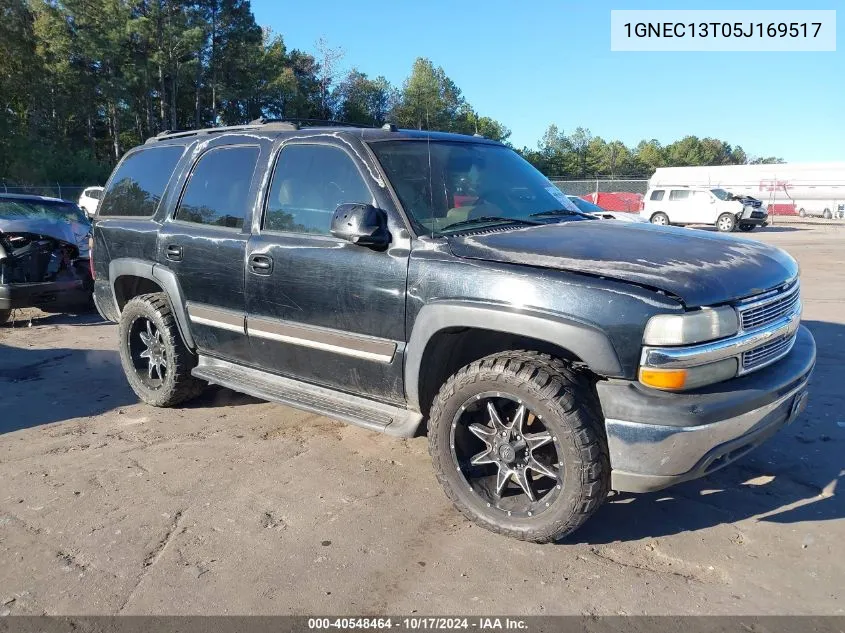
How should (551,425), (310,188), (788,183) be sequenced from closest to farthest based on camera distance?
(551,425) < (310,188) < (788,183)

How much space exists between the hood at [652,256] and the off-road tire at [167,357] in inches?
95.6

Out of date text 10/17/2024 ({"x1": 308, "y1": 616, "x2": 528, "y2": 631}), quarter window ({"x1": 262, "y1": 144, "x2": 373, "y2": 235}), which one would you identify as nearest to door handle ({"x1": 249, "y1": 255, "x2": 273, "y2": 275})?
quarter window ({"x1": 262, "y1": 144, "x2": 373, "y2": 235})

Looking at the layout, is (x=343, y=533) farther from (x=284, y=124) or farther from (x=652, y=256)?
(x=284, y=124)

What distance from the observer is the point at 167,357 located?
4680mm

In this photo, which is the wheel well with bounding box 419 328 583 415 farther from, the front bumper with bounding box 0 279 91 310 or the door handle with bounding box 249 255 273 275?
the front bumper with bounding box 0 279 91 310

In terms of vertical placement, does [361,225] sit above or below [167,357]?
above

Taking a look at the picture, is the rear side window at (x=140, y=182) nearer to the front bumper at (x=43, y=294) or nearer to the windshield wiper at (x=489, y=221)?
the windshield wiper at (x=489, y=221)

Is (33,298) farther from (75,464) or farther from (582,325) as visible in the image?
(582,325)


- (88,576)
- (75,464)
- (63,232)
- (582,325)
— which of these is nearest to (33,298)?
(63,232)

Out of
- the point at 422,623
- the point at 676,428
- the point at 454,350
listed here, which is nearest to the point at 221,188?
the point at 454,350

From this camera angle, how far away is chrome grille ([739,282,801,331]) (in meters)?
2.80

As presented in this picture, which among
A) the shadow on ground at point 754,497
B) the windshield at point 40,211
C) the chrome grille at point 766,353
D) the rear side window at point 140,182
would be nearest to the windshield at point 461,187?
the chrome grille at point 766,353

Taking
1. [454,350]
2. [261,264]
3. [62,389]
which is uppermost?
[261,264]

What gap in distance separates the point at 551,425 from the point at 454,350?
725 millimetres
